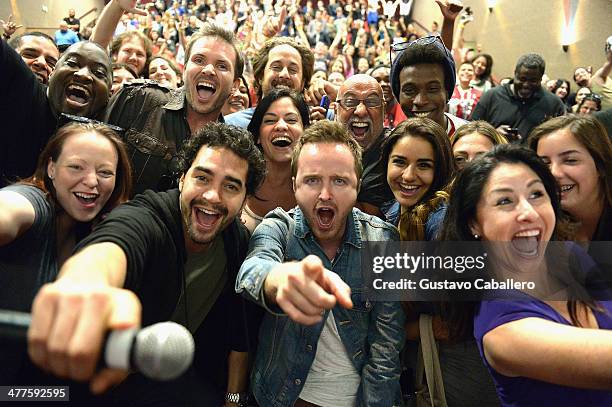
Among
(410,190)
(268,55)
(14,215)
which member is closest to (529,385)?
(410,190)

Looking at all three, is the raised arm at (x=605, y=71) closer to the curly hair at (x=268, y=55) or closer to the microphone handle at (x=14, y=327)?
the curly hair at (x=268, y=55)

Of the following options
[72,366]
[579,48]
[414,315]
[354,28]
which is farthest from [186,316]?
[354,28]

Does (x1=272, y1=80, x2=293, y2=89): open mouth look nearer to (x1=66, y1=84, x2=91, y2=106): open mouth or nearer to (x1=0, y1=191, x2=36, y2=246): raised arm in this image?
(x1=66, y1=84, x2=91, y2=106): open mouth

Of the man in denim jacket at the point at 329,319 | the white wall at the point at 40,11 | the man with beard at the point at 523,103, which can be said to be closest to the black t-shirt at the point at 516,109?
the man with beard at the point at 523,103

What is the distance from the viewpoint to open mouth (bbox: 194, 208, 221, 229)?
74.9 inches

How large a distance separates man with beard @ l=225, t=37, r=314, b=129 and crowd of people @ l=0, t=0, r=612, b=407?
16.0 inches

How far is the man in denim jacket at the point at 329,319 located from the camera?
6.01ft

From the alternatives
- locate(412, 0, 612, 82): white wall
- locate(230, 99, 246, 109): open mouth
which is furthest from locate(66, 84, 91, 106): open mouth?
locate(412, 0, 612, 82): white wall

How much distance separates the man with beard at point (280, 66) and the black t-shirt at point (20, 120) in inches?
46.2

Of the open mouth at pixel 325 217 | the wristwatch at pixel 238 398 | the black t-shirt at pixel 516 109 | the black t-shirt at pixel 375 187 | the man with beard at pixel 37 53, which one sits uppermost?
the black t-shirt at pixel 516 109

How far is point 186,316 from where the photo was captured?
1911mm

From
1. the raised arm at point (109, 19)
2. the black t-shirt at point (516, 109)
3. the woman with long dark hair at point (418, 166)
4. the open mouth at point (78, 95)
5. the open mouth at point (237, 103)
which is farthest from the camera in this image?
the black t-shirt at point (516, 109)

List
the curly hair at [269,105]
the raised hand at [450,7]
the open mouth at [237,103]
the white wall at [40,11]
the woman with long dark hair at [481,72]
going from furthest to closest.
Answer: the white wall at [40,11] → the woman with long dark hair at [481,72] → the open mouth at [237,103] → the raised hand at [450,7] → the curly hair at [269,105]

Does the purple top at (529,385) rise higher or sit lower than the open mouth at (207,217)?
lower
